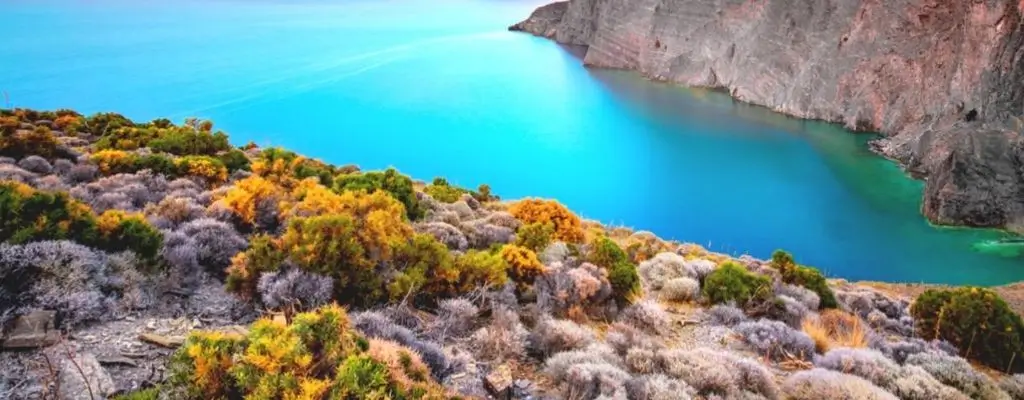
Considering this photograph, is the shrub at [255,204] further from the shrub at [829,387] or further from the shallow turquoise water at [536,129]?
the shallow turquoise water at [536,129]

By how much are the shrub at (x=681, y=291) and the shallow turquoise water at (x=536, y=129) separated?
13212 mm

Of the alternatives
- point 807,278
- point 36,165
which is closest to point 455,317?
point 807,278

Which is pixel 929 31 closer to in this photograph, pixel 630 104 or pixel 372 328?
pixel 630 104

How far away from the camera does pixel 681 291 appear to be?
9.81m

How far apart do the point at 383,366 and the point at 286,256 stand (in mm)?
2990

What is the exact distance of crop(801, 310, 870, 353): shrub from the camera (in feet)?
26.2

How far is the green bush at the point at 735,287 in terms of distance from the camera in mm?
9555

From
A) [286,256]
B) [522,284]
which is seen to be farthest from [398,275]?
[522,284]

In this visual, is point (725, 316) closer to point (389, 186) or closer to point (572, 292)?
point (572, 292)

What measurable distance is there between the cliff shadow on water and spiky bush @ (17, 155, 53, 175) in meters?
20.7

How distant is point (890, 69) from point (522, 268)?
4044 centimetres

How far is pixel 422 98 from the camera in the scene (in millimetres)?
48406

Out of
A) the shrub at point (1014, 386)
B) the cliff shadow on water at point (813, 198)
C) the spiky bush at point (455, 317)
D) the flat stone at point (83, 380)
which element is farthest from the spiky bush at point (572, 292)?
the cliff shadow on water at point (813, 198)

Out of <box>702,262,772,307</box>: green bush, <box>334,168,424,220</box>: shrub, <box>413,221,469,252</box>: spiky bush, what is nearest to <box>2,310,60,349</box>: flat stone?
<box>413,221,469,252</box>: spiky bush
